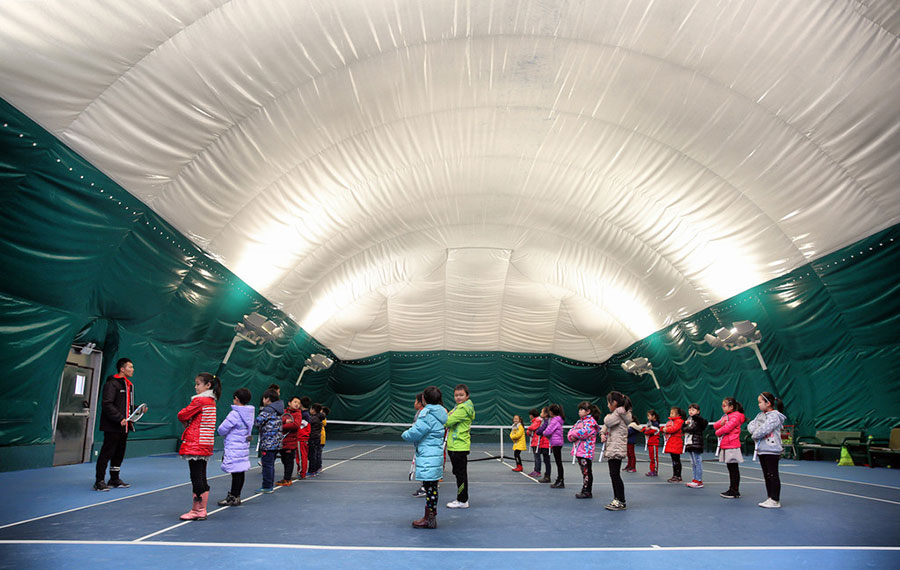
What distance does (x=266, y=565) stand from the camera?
4793mm

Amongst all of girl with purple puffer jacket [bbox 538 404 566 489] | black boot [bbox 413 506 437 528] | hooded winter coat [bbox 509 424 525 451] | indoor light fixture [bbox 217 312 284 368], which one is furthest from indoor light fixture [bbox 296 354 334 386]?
black boot [bbox 413 506 437 528]

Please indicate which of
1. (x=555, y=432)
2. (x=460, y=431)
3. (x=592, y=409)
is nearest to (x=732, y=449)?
(x=592, y=409)

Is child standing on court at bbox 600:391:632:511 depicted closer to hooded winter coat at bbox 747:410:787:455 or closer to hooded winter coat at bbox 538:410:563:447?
hooded winter coat at bbox 747:410:787:455

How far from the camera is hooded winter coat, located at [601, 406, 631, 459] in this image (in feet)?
26.5

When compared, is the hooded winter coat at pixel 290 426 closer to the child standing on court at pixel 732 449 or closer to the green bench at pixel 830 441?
the child standing on court at pixel 732 449

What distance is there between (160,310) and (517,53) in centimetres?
1001

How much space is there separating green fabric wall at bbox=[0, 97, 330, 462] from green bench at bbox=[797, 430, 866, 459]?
16.5m

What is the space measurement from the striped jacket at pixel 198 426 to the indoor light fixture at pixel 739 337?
585 inches

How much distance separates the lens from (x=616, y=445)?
8.16 meters

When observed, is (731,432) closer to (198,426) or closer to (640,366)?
(198,426)

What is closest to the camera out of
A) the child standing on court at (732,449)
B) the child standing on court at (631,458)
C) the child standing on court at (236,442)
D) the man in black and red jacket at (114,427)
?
the child standing on court at (236,442)

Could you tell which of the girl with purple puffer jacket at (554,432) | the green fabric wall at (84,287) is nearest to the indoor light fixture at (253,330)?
the green fabric wall at (84,287)

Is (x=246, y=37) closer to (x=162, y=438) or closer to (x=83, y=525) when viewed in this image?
(x=83, y=525)

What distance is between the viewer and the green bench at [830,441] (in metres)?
14.8
